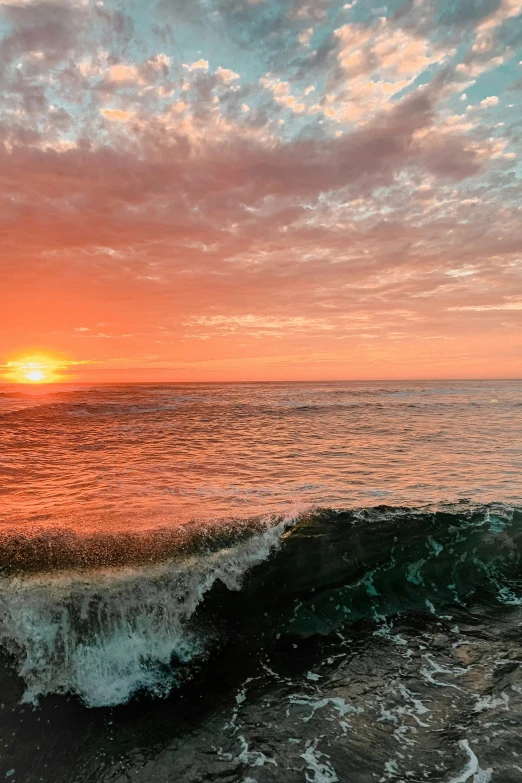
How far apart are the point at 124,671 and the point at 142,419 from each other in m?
24.4

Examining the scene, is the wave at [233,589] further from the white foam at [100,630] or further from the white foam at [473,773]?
the white foam at [473,773]

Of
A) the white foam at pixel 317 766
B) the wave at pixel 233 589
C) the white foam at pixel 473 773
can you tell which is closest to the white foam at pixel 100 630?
the wave at pixel 233 589

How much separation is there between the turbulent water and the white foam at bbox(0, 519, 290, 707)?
0.02 metres

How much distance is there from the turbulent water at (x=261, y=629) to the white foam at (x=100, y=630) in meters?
0.02

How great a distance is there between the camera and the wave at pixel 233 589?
618cm

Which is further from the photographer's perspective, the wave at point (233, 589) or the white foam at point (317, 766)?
the wave at point (233, 589)

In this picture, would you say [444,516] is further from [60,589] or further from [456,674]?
[60,589]

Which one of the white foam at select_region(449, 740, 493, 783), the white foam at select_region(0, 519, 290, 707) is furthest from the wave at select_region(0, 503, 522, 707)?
the white foam at select_region(449, 740, 493, 783)

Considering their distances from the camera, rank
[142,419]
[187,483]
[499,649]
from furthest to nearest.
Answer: [142,419] → [187,483] → [499,649]

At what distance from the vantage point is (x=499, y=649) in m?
6.58

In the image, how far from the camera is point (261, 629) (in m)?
7.45

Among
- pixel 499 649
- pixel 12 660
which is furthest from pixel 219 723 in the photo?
pixel 499 649

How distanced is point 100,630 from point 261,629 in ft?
8.52

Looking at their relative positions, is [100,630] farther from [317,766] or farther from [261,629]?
[317,766]
